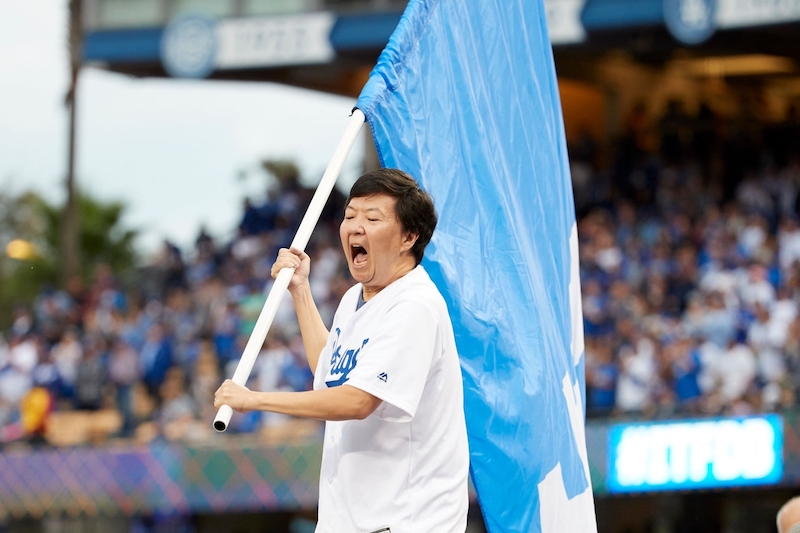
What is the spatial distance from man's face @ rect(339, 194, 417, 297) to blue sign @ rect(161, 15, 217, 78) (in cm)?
1589

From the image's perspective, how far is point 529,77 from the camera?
13.8ft

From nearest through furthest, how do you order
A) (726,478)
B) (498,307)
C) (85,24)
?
(498,307) → (726,478) → (85,24)

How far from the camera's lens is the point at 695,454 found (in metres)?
12.4

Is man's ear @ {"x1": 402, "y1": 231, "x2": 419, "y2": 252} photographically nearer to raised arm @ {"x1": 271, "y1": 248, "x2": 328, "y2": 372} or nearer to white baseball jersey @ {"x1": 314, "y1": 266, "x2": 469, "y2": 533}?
white baseball jersey @ {"x1": 314, "y1": 266, "x2": 469, "y2": 533}

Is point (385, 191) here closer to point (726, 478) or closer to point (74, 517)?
point (726, 478)

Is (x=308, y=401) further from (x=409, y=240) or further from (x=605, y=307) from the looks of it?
(x=605, y=307)

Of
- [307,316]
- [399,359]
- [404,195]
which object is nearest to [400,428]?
[399,359]

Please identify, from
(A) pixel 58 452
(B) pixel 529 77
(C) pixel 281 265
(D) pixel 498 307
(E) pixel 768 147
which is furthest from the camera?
(E) pixel 768 147

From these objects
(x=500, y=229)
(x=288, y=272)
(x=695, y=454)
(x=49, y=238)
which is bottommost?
(x=288, y=272)

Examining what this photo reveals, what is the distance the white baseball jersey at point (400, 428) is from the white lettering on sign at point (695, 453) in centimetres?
937

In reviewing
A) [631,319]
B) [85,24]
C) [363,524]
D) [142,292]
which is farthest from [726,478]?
[85,24]

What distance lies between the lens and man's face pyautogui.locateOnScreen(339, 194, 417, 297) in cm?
311

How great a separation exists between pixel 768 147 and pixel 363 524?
14146 mm

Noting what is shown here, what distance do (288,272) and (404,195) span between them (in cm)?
33
